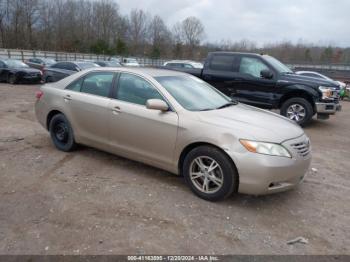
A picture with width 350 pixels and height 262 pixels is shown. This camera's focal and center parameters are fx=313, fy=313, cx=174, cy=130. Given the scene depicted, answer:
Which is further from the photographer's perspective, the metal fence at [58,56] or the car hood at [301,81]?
the metal fence at [58,56]

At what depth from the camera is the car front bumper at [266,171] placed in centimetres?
347

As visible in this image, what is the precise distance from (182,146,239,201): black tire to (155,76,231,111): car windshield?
645 millimetres

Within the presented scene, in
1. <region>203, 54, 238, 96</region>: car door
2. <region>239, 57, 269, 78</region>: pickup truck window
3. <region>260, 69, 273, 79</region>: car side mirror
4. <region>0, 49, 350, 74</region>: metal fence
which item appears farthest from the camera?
<region>0, 49, 350, 74</region>: metal fence

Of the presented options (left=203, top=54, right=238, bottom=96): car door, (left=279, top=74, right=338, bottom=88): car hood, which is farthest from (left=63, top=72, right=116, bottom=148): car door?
(left=279, top=74, right=338, bottom=88): car hood

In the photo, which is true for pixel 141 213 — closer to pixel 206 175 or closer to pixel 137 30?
pixel 206 175

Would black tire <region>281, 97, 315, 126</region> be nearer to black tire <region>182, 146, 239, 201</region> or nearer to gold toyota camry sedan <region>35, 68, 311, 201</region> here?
gold toyota camry sedan <region>35, 68, 311, 201</region>

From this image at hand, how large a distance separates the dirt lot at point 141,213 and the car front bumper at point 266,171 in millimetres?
334

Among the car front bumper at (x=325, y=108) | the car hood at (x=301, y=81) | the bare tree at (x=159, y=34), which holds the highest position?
the bare tree at (x=159, y=34)

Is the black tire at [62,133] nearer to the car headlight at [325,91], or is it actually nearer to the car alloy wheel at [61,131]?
the car alloy wheel at [61,131]

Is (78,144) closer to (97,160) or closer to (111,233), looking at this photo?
(97,160)

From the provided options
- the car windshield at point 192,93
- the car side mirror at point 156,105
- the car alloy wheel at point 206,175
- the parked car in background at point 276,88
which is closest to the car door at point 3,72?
the parked car in background at point 276,88

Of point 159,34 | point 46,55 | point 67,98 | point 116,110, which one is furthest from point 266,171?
point 159,34

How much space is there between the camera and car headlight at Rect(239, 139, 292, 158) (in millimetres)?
3512

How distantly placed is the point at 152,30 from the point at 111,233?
271ft
